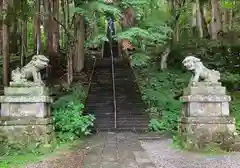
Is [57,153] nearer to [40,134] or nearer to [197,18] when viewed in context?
[40,134]

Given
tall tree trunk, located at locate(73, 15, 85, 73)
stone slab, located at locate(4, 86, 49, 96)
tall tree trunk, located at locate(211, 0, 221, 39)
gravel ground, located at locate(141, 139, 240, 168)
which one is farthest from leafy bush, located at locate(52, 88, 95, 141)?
tall tree trunk, located at locate(211, 0, 221, 39)

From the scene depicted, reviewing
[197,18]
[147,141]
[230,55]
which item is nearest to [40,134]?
[147,141]

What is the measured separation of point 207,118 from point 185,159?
1.77m

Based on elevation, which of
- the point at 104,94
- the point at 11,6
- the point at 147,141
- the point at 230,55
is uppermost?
the point at 11,6

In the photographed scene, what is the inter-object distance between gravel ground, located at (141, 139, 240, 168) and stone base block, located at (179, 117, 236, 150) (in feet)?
1.71

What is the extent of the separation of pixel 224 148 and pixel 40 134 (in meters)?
4.78

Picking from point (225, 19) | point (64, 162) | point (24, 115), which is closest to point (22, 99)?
point (24, 115)

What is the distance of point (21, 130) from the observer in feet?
32.8

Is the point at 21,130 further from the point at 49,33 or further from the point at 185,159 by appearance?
the point at 49,33

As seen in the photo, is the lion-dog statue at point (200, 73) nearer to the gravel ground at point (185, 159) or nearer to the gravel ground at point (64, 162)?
the gravel ground at point (185, 159)

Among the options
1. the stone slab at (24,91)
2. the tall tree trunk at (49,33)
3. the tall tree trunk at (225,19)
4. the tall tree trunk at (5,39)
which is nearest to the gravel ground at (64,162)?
the stone slab at (24,91)

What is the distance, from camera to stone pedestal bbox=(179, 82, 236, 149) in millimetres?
10188

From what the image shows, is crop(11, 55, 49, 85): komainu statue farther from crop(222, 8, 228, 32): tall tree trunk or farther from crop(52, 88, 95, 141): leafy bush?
crop(222, 8, 228, 32): tall tree trunk

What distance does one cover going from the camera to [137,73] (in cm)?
2095
